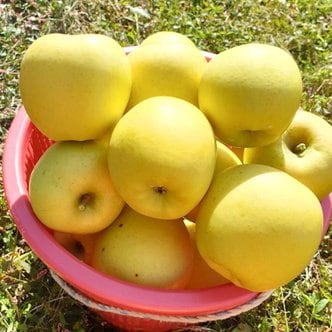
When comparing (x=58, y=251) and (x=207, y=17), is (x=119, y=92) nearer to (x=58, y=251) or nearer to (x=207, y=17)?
(x=58, y=251)

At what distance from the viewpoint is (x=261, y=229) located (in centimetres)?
120

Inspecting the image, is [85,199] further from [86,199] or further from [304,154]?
[304,154]

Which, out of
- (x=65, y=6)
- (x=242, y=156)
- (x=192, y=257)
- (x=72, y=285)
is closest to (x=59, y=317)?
(x=72, y=285)

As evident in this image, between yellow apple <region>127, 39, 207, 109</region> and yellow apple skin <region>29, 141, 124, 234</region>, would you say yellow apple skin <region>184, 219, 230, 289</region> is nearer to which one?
yellow apple skin <region>29, 141, 124, 234</region>

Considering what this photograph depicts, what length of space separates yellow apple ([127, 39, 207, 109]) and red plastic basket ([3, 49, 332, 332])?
1.12ft

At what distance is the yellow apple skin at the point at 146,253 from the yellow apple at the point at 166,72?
0.28m

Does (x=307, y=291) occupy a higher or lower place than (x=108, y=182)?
lower

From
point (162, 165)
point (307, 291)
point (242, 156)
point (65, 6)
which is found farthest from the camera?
point (65, 6)

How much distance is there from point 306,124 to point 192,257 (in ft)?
1.40

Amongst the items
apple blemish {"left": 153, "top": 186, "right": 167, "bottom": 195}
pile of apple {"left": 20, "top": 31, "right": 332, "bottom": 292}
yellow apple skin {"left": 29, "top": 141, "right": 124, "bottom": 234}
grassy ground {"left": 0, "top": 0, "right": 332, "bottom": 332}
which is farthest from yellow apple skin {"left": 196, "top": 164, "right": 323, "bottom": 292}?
grassy ground {"left": 0, "top": 0, "right": 332, "bottom": 332}

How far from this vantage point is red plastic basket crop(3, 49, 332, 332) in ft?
4.08

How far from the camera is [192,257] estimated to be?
4.54ft

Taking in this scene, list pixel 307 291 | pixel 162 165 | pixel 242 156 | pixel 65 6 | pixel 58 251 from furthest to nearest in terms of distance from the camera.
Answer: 1. pixel 65 6
2. pixel 307 291
3. pixel 242 156
4. pixel 58 251
5. pixel 162 165

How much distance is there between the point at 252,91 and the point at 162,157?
25 centimetres
